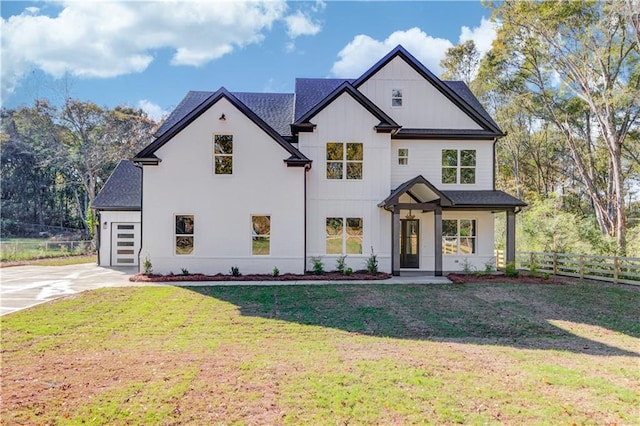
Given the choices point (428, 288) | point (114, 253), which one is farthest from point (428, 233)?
point (114, 253)

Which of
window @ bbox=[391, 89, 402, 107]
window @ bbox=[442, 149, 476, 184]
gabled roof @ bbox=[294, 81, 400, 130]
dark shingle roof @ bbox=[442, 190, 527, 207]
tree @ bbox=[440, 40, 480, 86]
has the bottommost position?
dark shingle roof @ bbox=[442, 190, 527, 207]

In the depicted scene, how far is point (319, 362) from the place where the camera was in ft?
18.5

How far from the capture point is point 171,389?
4633mm

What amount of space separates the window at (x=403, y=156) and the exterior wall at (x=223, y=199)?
15.8 feet

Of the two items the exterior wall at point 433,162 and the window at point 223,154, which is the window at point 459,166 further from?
the window at point 223,154

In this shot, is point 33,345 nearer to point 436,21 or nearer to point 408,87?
point 408,87

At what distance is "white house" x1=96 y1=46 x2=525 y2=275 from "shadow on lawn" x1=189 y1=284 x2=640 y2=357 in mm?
2961

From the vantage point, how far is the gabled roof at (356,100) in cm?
1522

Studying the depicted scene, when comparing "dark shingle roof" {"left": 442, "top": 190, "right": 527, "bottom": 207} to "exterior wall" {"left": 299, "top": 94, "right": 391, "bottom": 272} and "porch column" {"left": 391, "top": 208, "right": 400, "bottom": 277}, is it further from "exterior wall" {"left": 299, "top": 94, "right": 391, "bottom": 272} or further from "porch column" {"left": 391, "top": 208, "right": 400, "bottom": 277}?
"exterior wall" {"left": 299, "top": 94, "right": 391, "bottom": 272}

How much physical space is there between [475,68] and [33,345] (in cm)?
3620

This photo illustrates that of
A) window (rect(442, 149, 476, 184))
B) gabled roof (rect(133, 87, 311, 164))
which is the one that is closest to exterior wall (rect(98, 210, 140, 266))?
gabled roof (rect(133, 87, 311, 164))

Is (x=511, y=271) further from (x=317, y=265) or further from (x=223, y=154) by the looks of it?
(x=223, y=154)

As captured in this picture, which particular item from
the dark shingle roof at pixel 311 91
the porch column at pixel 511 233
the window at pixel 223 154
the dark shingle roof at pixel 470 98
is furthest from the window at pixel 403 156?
the window at pixel 223 154

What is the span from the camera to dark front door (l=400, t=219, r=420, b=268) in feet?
54.1
